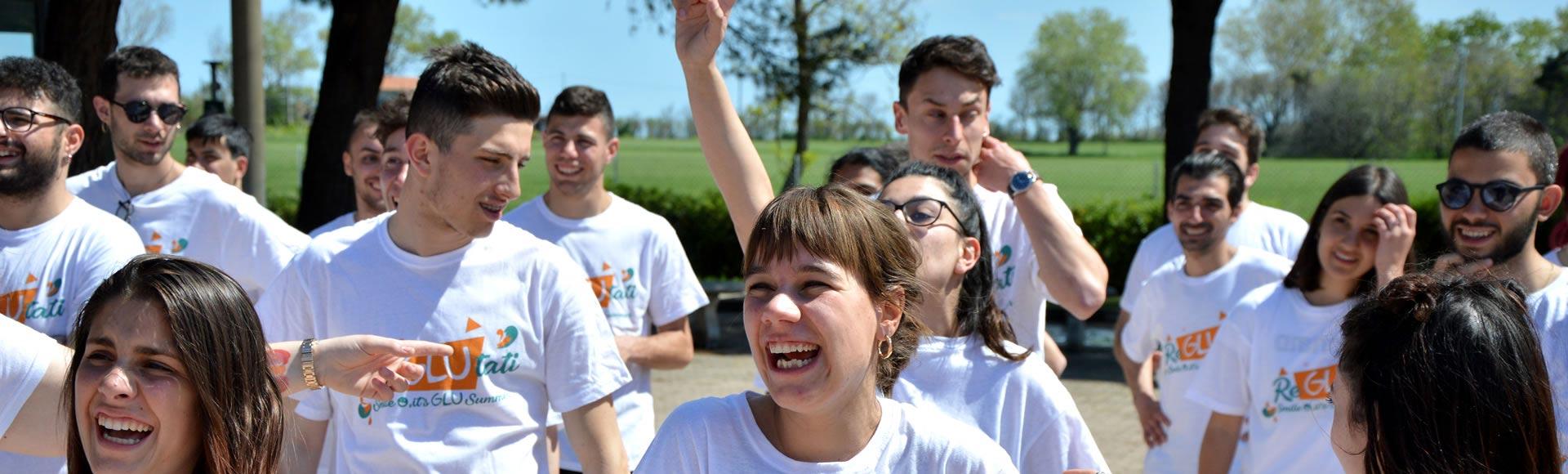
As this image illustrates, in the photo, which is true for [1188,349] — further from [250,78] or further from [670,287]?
[250,78]

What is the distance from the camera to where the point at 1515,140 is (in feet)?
13.1

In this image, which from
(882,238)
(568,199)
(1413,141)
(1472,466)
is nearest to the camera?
(1472,466)

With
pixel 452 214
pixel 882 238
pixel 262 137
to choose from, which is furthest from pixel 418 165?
pixel 262 137

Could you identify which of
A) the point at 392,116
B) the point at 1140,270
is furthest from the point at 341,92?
the point at 1140,270

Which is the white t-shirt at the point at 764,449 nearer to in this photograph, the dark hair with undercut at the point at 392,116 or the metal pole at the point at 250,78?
the dark hair with undercut at the point at 392,116

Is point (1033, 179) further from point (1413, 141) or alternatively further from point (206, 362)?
point (1413, 141)

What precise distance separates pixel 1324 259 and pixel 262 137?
840cm

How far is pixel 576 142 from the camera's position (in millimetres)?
5375

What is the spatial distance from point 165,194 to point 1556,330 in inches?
189

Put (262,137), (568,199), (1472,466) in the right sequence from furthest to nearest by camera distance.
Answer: (262,137) < (568,199) < (1472,466)

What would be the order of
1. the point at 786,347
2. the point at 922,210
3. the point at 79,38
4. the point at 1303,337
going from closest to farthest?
the point at 786,347, the point at 922,210, the point at 1303,337, the point at 79,38

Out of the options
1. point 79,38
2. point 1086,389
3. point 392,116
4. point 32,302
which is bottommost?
point 1086,389

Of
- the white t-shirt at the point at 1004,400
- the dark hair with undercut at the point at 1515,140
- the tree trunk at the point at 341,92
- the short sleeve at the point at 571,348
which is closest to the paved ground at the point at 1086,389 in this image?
the tree trunk at the point at 341,92

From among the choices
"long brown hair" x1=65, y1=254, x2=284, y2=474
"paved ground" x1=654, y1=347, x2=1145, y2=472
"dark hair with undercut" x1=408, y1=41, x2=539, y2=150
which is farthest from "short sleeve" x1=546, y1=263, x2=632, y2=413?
"paved ground" x1=654, y1=347, x2=1145, y2=472
